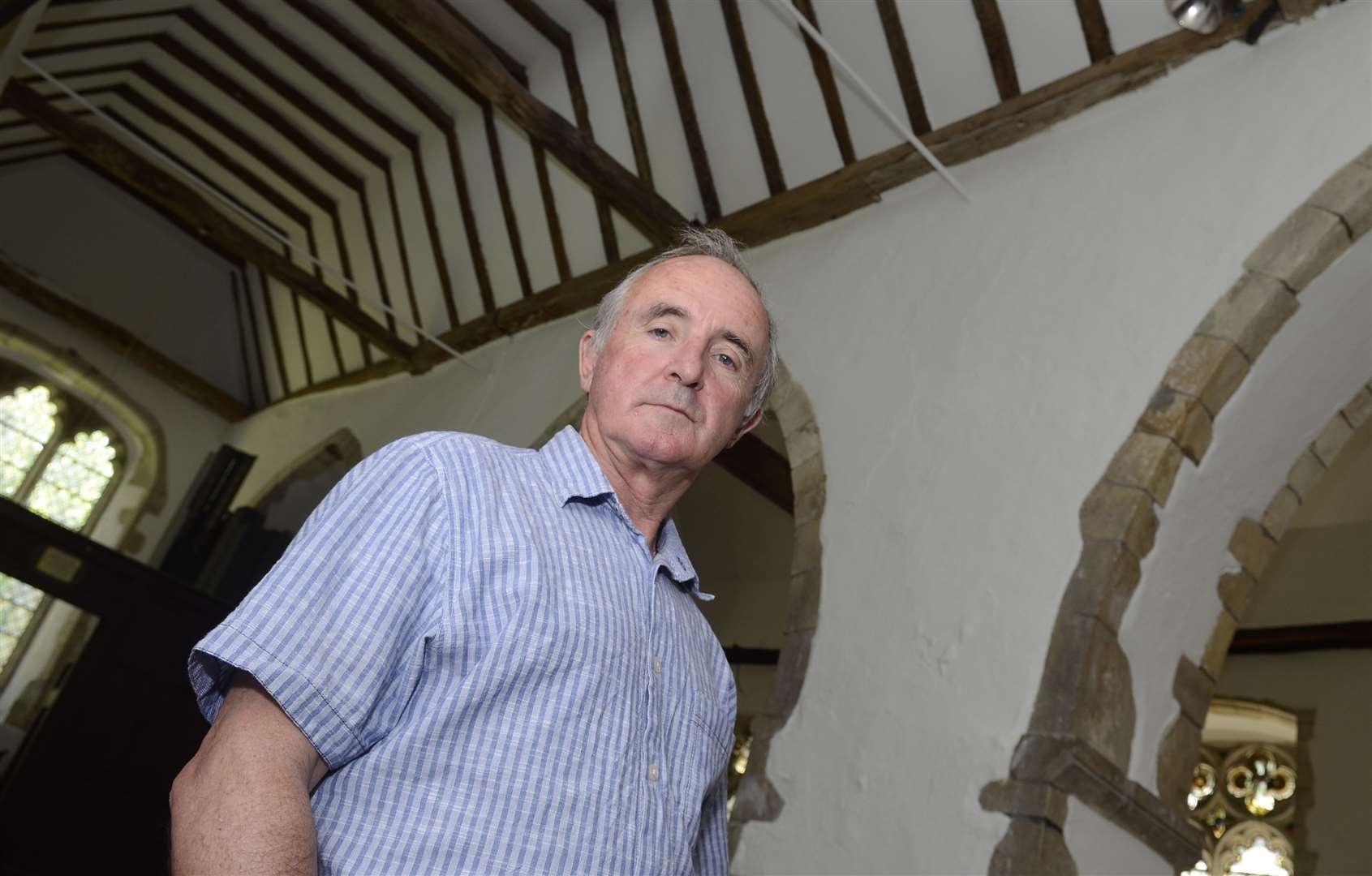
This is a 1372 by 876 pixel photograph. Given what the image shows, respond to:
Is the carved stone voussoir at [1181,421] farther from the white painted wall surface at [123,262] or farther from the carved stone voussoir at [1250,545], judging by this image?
the white painted wall surface at [123,262]

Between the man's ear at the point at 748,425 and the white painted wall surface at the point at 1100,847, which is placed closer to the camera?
the man's ear at the point at 748,425

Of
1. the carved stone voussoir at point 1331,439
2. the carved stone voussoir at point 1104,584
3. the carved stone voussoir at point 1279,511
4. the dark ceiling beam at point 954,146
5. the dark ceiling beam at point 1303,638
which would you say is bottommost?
the carved stone voussoir at point 1104,584

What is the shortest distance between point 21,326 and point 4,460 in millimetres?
1028

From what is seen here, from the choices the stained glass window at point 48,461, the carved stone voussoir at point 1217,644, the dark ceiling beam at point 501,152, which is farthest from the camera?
the stained glass window at point 48,461

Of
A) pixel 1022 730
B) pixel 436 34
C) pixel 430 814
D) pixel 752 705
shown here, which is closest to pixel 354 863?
pixel 430 814

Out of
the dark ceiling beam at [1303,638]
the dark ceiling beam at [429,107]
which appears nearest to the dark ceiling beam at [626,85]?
the dark ceiling beam at [429,107]

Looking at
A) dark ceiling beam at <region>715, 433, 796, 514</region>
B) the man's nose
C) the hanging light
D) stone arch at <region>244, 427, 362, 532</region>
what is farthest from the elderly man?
stone arch at <region>244, 427, 362, 532</region>

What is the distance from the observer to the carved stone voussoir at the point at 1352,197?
3023mm

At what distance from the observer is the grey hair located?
1336 mm

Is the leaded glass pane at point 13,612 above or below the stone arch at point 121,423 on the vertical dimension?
below

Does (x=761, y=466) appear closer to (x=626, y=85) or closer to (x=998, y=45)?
(x=626, y=85)

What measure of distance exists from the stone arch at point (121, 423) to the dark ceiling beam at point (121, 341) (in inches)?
9.4

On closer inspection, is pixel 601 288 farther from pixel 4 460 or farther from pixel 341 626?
pixel 4 460

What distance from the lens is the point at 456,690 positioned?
0.90 m
